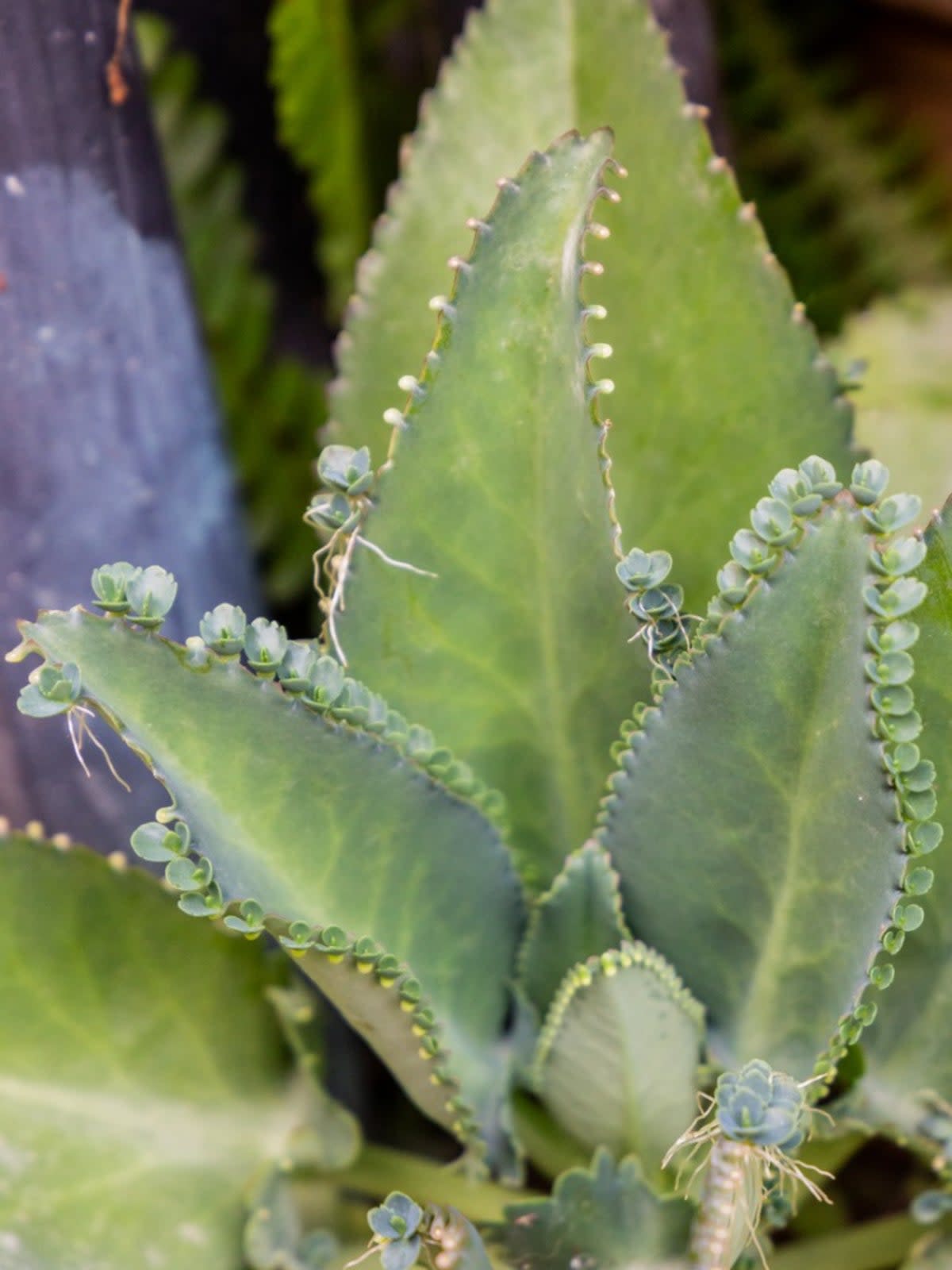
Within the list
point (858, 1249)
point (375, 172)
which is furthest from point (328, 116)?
point (858, 1249)

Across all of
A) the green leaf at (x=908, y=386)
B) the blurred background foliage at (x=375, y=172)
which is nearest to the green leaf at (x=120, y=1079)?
the blurred background foliage at (x=375, y=172)

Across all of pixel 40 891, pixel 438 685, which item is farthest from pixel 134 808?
pixel 438 685

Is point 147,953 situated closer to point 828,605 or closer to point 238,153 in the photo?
point 828,605

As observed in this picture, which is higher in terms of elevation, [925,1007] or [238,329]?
[238,329]

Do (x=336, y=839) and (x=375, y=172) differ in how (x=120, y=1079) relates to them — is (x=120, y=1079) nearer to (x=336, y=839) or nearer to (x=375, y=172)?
(x=336, y=839)

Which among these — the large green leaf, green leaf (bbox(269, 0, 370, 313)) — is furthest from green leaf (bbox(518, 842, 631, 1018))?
green leaf (bbox(269, 0, 370, 313))

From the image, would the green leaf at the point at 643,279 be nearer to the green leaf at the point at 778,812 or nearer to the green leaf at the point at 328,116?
the green leaf at the point at 778,812
